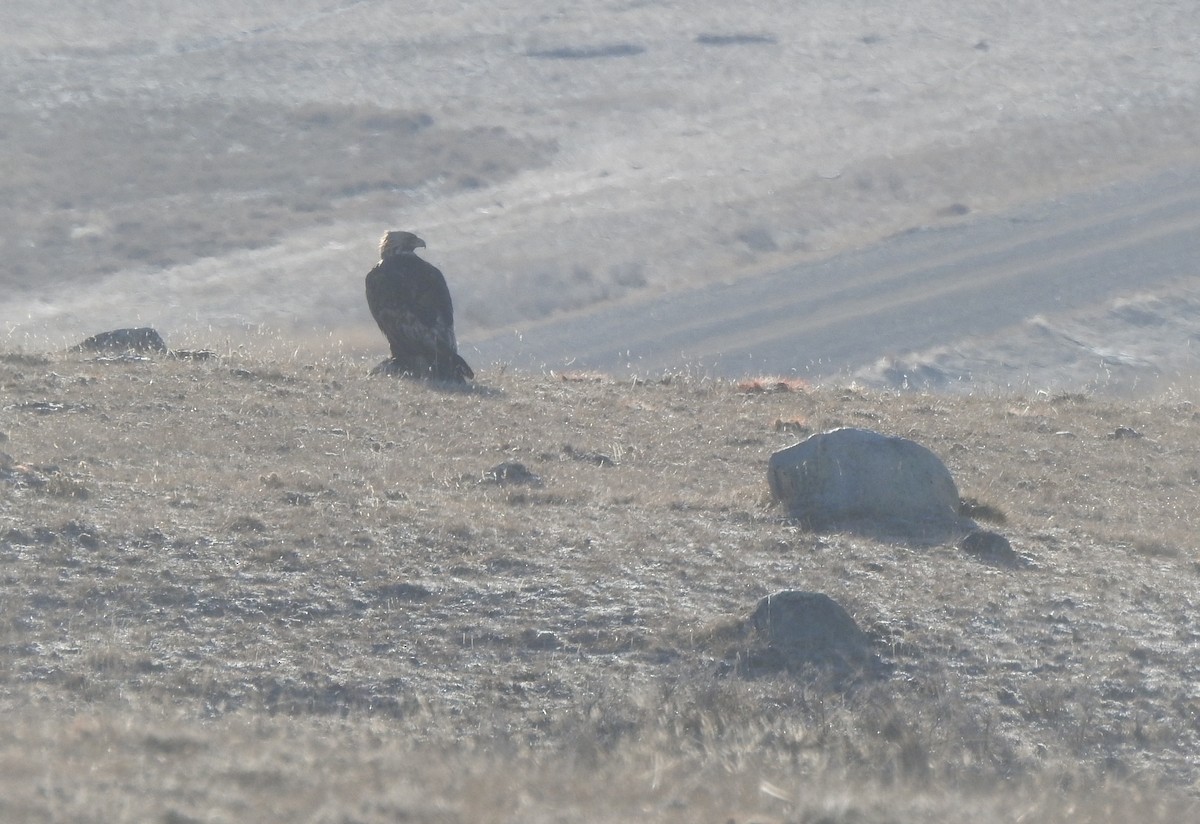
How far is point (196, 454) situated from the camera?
10070mm

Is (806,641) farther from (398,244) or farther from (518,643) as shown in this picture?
(398,244)

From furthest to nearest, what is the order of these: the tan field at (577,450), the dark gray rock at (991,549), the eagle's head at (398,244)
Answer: the eagle's head at (398,244) → the dark gray rock at (991,549) → the tan field at (577,450)

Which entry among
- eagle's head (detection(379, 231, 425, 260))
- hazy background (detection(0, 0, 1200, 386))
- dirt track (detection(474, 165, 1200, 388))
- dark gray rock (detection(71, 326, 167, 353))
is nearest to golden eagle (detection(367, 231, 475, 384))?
eagle's head (detection(379, 231, 425, 260))

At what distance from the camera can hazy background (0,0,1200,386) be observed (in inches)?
1049

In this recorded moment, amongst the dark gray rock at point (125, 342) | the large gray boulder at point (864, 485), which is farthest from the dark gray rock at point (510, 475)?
the dark gray rock at point (125, 342)

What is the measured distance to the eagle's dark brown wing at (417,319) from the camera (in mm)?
14492

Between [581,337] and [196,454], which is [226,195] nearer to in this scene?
[581,337]

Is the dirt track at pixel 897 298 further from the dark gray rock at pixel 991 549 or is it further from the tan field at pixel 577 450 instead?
the dark gray rock at pixel 991 549

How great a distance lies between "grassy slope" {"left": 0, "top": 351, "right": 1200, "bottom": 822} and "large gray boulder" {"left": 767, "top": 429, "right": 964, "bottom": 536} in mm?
325

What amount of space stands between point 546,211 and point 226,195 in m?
6.02

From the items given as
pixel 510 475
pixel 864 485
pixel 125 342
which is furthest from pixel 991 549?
pixel 125 342

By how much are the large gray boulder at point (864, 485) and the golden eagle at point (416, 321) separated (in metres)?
5.69

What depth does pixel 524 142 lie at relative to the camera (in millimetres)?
33938

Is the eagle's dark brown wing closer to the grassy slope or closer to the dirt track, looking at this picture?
the grassy slope
